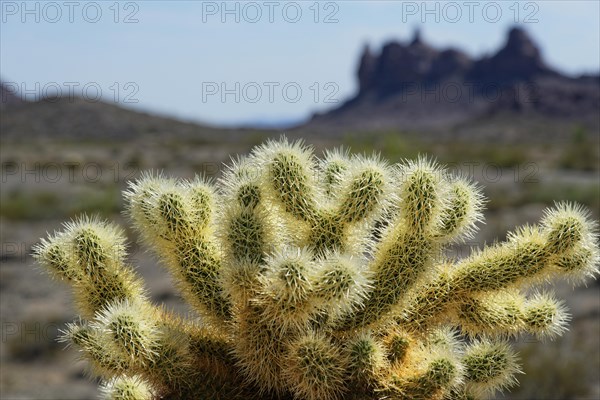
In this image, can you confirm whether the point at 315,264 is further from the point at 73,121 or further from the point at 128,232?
the point at 73,121

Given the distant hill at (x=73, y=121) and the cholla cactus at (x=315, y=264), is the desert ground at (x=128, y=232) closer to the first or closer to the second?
the cholla cactus at (x=315, y=264)

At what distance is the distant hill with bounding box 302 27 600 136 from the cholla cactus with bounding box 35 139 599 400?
7414cm

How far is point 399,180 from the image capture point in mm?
2098

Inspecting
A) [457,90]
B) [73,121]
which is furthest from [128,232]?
[457,90]

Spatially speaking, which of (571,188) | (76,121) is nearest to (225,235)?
(571,188)

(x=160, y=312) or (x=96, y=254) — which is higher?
(x=96, y=254)

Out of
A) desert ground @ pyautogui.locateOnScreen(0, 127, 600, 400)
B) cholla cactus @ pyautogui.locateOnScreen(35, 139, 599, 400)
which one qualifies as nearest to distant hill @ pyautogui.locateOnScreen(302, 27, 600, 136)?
desert ground @ pyautogui.locateOnScreen(0, 127, 600, 400)

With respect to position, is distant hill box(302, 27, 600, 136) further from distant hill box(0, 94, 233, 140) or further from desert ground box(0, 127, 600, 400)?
desert ground box(0, 127, 600, 400)

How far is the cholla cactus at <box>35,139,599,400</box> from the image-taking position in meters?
2.00

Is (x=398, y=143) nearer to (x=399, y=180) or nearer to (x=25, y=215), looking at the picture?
(x=25, y=215)

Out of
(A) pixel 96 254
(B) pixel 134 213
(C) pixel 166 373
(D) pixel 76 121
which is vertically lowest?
(D) pixel 76 121

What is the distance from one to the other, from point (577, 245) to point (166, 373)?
4.25 ft

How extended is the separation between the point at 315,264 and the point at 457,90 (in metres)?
100

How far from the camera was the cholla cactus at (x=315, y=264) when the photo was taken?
6.55 feet
